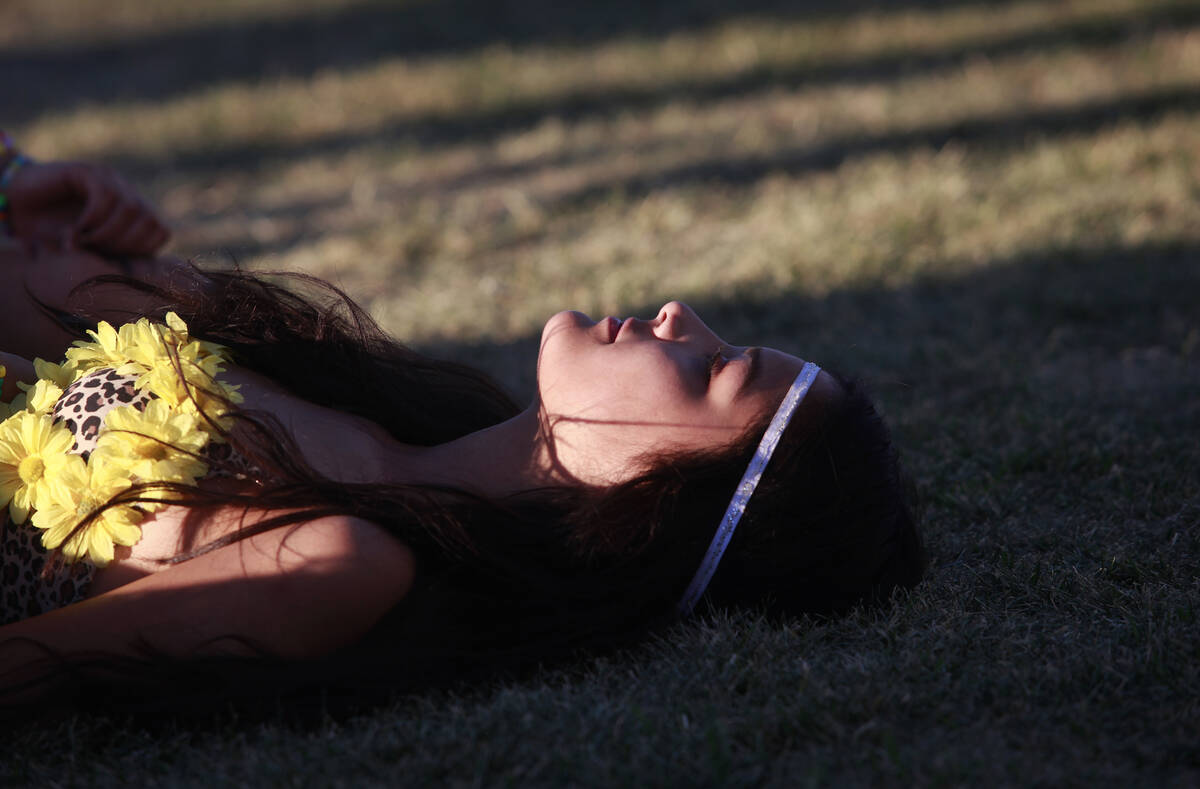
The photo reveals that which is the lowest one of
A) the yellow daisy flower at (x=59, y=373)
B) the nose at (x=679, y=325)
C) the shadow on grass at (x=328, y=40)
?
the nose at (x=679, y=325)

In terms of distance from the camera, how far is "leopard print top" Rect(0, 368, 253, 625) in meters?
2.17

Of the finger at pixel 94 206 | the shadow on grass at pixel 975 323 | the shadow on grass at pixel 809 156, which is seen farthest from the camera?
the shadow on grass at pixel 809 156

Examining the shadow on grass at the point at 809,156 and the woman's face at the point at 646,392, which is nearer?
the woman's face at the point at 646,392

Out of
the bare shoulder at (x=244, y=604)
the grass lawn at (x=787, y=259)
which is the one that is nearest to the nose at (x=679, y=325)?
the grass lawn at (x=787, y=259)

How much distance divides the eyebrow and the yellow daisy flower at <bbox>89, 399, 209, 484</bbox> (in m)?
1.06

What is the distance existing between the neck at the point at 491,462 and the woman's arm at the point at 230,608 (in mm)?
355

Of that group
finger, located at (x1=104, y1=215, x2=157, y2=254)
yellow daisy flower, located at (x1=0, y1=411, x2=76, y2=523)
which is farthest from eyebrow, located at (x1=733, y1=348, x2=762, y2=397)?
finger, located at (x1=104, y1=215, x2=157, y2=254)

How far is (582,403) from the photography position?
2.29 m

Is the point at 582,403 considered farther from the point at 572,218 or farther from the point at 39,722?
the point at 572,218

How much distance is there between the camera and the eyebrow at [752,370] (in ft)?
7.55

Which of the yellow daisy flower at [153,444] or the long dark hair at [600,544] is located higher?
the yellow daisy flower at [153,444]

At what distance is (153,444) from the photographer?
2.20m

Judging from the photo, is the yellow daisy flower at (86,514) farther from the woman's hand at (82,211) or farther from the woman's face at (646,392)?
the woman's hand at (82,211)

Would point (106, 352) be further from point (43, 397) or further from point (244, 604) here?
point (244, 604)
